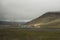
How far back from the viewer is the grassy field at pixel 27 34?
917mm

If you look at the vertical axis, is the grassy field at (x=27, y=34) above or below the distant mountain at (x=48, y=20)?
below

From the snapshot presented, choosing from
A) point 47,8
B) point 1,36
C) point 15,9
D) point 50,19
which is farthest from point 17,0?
point 1,36

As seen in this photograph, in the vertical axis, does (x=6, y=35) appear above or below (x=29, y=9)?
below

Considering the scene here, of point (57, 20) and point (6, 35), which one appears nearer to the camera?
point (6, 35)

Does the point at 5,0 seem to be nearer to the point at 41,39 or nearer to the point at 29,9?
the point at 29,9

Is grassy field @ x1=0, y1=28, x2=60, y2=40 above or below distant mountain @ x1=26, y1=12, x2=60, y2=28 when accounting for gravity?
below

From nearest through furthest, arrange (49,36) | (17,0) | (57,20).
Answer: (49,36)
(57,20)
(17,0)

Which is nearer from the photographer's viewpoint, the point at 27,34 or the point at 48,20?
the point at 27,34

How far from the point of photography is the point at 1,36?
0.94 meters

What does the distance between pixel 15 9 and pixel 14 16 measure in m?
0.09

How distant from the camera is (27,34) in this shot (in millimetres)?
929

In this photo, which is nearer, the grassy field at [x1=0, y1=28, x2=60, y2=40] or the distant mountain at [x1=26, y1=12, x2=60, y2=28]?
the grassy field at [x1=0, y1=28, x2=60, y2=40]

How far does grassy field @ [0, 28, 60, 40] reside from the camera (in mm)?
917

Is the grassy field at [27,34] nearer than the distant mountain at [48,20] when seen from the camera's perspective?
Yes
